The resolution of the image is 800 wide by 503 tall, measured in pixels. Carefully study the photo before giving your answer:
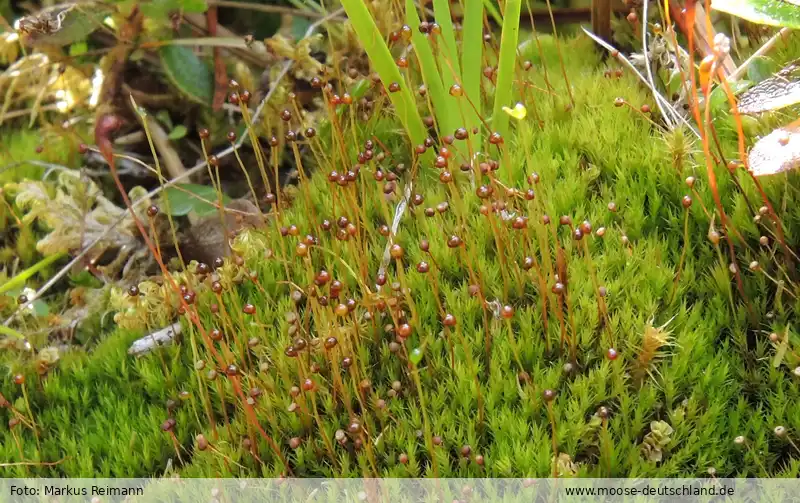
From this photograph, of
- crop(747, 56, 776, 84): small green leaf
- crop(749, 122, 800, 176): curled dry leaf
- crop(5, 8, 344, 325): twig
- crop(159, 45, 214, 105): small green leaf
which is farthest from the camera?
crop(159, 45, 214, 105): small green leaf

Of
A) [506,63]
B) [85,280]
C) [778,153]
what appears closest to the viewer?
[778,153]

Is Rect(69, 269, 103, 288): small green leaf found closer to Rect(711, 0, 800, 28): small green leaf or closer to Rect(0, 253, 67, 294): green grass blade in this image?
Result: Rect(0, 253, 67, 294): green grass blade

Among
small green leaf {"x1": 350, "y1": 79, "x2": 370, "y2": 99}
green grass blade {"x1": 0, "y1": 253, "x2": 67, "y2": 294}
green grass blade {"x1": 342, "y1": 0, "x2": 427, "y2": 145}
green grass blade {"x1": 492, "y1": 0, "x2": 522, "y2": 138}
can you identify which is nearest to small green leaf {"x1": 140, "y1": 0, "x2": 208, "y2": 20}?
small green leaf {"x1": 350, "y1": 79, "x2": 370, "y2": 99}

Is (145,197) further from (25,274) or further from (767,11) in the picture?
(767,11)

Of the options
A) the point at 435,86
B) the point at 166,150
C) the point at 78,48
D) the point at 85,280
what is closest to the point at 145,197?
the point at 85,280

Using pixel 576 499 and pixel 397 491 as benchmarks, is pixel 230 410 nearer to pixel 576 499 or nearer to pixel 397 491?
pixel 397 491
